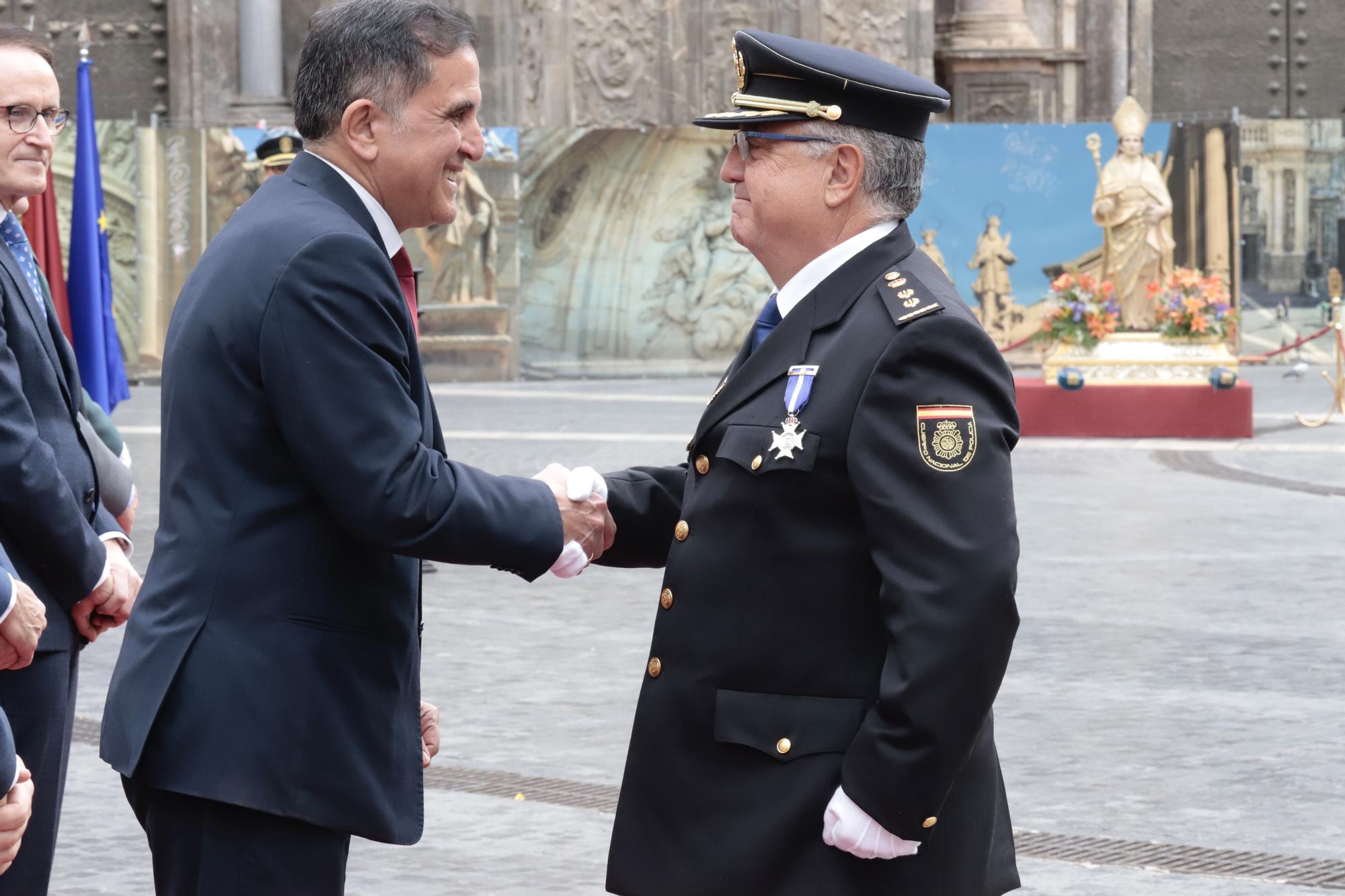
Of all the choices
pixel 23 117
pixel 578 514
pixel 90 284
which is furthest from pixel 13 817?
pixel 90 284

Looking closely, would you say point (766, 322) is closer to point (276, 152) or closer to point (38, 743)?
point (38, 743)

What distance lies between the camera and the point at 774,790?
2729 millimetres

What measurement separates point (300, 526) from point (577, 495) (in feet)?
1.57

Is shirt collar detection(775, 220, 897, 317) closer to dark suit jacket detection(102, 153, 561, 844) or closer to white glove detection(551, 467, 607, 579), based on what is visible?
white glove detection(551, 467, 607, 579)

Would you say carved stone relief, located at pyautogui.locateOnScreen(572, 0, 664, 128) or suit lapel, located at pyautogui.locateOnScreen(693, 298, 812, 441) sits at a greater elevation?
carved stone relief, located at pyautogui.locateOnScreen(572, 0, 664, 128)

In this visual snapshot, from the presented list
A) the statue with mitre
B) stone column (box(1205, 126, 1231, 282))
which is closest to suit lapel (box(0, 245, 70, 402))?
the statue with mitre

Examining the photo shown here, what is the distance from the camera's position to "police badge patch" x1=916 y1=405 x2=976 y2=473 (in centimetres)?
260

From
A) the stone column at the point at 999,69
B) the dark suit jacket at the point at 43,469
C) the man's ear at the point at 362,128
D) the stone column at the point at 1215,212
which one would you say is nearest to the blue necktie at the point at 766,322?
the man's ear at the point at 362,128

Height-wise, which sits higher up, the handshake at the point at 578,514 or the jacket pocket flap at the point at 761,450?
the jacket pocket flap at the point at 761,450

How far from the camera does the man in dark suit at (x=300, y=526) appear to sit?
2.68 metres

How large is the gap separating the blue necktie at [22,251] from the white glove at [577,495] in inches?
47.5

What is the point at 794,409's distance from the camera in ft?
8.98

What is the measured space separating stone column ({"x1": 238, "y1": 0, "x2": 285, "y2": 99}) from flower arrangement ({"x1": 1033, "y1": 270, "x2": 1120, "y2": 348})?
1061 centimetres

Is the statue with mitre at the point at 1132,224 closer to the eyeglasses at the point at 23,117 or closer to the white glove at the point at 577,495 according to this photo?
the eyeglasses at the point at 23,117
